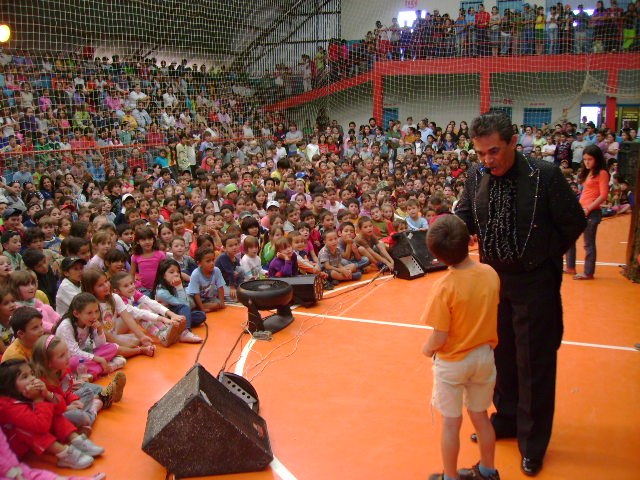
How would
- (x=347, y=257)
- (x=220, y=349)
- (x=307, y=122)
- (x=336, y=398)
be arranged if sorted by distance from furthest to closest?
(x=307, y=122) < (x=347, y=257) < (x=220, y=349) < (x=336, y=398)

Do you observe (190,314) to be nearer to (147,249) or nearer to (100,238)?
(147,249)

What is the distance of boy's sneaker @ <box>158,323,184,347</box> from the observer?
4891 mm

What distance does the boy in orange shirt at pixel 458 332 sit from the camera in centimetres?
252

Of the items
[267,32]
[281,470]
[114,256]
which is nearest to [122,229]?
[114,256]

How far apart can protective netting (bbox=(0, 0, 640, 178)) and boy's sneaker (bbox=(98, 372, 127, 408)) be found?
7.78 metres

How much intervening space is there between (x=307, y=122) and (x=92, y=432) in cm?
1459

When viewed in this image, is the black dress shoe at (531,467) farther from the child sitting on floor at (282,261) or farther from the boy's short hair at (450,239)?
the child sitting on floor at (282,261)

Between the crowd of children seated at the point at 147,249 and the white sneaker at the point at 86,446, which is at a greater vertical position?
the crowd of children seated at the point at 147,249

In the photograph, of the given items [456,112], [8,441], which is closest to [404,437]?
[8,441]

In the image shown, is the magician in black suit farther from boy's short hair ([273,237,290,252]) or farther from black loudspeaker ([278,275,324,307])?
boy's short hair ([273,237,290,252])

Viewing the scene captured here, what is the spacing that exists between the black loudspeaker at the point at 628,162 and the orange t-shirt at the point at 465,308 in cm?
920

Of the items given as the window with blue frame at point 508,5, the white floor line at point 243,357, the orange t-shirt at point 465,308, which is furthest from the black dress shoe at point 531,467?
the window with blue frame at point 508,5

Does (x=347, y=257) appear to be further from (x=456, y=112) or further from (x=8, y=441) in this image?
(x=456, y=112)

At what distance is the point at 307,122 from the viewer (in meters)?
17.3
